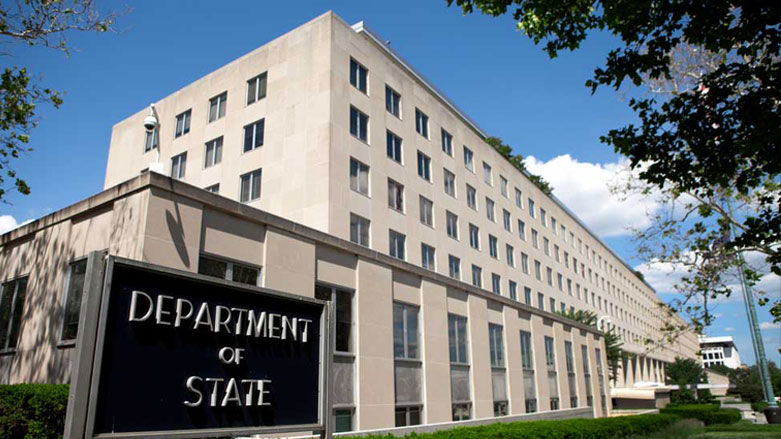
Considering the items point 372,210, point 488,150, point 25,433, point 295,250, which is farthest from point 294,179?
point 488,150

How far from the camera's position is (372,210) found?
28.7 meters

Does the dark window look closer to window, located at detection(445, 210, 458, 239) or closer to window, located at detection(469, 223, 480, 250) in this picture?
window, located at detection(445, 210, 458, 239)

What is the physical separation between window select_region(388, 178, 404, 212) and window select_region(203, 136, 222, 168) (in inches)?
382

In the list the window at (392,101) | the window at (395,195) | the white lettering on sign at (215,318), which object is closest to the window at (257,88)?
the window at (392,101)

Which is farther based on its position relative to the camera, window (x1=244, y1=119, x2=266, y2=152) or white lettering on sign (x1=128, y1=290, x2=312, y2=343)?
window (x1=244, y1=119, x2=266, y2=152)

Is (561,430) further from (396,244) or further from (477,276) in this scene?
(477,276)

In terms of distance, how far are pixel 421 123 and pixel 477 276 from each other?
38.3ft

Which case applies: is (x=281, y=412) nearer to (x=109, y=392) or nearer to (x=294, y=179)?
(x=109, y=392)

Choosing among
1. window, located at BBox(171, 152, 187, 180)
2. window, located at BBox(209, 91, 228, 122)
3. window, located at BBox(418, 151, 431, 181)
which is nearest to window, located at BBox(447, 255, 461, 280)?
window, located at BBox(418, 151, 431, 181)

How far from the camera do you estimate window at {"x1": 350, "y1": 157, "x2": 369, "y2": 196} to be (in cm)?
2800

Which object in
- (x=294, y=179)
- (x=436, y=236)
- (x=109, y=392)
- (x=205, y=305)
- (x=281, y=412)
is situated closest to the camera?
(x=109, y=392)

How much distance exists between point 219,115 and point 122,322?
30.0 meters

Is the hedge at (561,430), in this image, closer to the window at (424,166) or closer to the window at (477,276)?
the window at (477,276)

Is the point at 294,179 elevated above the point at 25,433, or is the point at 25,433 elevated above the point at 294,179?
the point at 294,179
